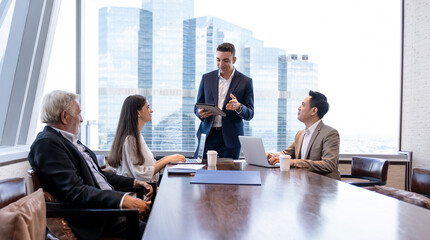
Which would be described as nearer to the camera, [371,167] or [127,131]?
[127,131]

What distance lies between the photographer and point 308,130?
296 cm

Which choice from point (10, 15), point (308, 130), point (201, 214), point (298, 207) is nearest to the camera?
point (201, 214)

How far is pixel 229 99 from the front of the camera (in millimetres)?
3443

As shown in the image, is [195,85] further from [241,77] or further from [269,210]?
[269,210]

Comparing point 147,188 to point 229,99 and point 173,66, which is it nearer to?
point 229,99

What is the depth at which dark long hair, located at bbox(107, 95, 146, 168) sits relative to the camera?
258 centimetres

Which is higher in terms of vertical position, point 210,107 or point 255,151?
point 210,107

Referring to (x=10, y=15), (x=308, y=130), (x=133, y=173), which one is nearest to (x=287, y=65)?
(x=308, y=130)

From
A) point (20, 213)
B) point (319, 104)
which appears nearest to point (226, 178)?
point (20, 213)

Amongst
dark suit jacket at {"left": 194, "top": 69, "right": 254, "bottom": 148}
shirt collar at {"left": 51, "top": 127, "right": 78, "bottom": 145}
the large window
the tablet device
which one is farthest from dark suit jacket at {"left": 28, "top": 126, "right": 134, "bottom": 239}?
the large window

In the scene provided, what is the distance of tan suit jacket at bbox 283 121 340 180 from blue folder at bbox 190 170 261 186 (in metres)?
0.58

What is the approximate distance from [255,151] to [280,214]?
142 cm

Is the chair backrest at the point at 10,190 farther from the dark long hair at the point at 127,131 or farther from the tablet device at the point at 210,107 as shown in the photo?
the tablet device at the point at 210,107

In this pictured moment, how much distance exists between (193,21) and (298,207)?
3838 millimetres
